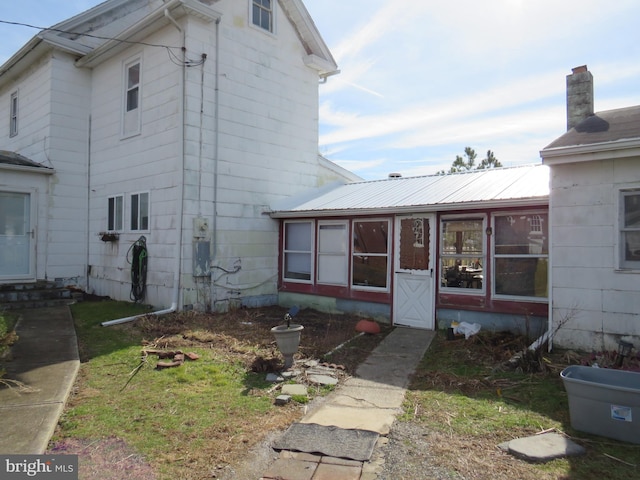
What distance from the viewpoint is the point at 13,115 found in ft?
48.8

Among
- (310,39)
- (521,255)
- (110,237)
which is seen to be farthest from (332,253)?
(310,39)

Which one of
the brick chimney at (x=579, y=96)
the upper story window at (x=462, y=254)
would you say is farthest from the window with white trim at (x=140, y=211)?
the brick chimney at (x=579, y=96)

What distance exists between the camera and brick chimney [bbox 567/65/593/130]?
7742 mm

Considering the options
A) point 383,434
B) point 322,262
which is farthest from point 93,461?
point 322,262

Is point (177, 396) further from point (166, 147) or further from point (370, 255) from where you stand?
point (166, 147)

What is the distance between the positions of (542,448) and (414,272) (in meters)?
5.34

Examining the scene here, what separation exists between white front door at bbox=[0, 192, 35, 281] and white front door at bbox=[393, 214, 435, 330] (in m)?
9.99

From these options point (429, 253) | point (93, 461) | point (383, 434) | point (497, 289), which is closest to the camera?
point (93, 461)

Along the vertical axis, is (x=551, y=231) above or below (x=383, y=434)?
above

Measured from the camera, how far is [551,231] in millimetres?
6898

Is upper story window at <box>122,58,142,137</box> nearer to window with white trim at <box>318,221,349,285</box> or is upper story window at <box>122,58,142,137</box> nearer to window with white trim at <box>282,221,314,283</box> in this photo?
window with white trim at <box>282,221,314,283</box>

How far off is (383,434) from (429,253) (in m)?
5.21

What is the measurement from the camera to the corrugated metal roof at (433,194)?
796 cm

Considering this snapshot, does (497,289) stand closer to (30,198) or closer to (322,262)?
(322,262)
